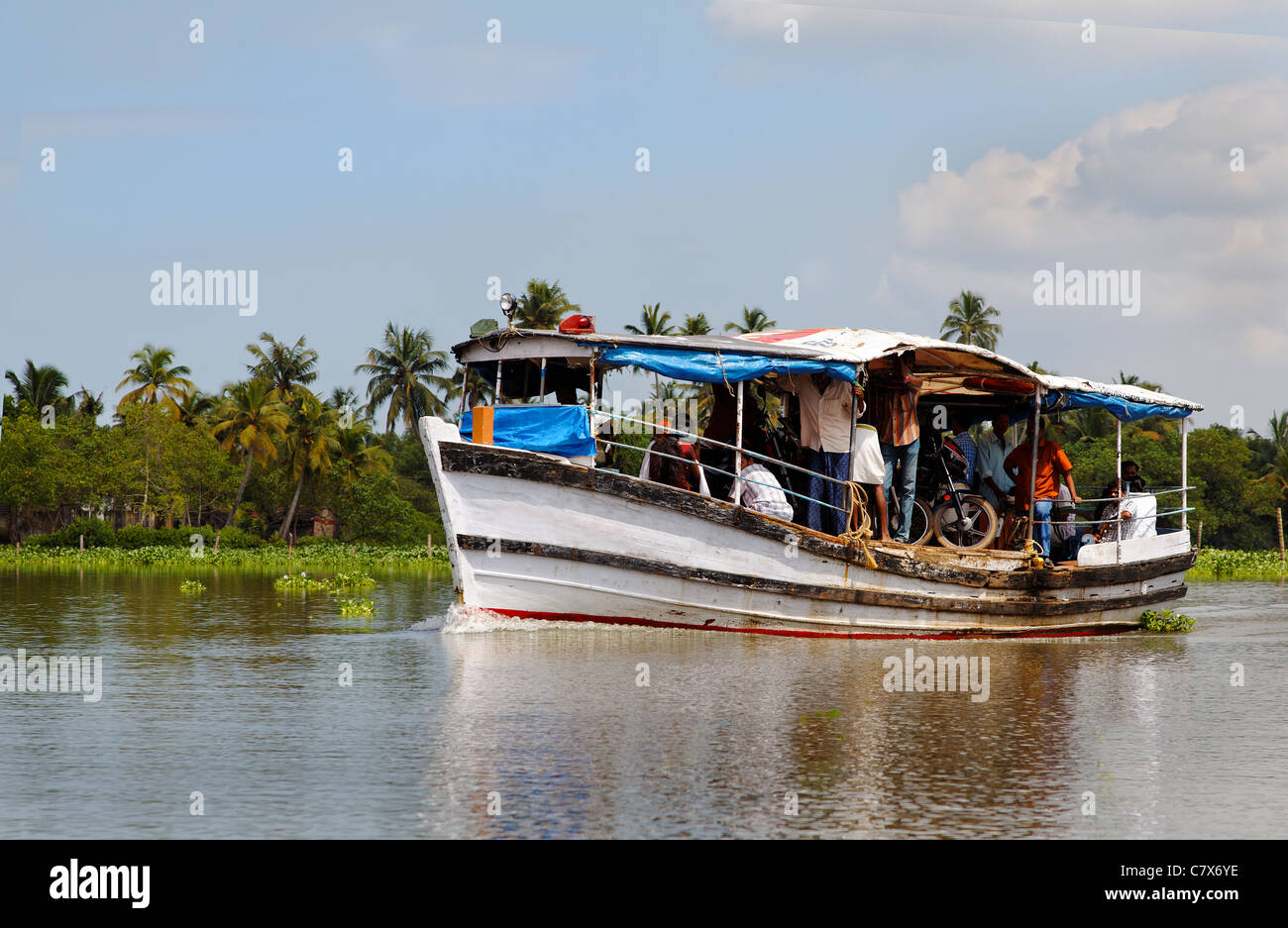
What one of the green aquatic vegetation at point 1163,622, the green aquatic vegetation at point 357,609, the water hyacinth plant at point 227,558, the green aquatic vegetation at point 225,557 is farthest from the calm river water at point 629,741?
the water hyacinth plant at point 227,558

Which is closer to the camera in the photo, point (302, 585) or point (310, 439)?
point (302, 585)

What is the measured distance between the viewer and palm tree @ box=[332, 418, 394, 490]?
52594 mm

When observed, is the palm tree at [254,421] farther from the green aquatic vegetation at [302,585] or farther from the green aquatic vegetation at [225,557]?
the green aquatic vegetation at [302,585]

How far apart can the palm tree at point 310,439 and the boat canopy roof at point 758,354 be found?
3709 cm

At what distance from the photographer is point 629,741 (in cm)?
781

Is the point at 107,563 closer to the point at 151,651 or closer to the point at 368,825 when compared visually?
the point at 151,651

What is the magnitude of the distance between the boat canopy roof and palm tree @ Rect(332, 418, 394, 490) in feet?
128

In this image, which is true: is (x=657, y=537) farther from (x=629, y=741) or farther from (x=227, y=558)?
(x=227, y=558)

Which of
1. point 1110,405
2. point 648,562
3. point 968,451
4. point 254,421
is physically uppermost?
point 254,421

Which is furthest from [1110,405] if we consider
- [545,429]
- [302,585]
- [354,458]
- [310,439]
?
[354,458]

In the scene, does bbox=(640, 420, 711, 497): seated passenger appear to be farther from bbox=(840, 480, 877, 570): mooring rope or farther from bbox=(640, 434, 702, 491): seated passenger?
bbox=(840, 480, 877, 570): mooring rope

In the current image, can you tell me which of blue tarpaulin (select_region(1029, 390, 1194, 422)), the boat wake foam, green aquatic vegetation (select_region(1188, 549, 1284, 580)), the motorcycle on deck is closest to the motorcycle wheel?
the motorcycle on deck

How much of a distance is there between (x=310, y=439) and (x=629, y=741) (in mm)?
44628
